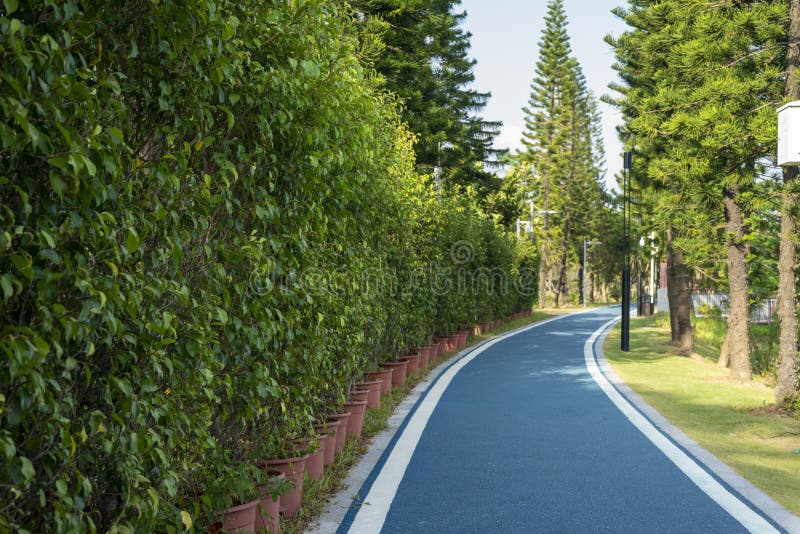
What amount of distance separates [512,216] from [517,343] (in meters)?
20.5

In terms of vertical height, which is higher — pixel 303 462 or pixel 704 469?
pixel 303 462

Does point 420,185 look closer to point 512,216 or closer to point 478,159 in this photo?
point 478,159

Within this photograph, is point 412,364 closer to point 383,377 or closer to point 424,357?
point 424,357

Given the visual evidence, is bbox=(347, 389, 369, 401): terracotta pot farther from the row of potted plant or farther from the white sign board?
the white sign board

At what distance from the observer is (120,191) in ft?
10.2

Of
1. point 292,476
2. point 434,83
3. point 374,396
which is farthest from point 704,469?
point 434,83

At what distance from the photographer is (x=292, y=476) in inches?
230

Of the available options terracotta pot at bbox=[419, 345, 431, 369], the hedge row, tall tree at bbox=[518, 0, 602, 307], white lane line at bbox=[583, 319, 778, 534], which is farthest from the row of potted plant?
tall tree at bbox=[518, 0, 602, 307]

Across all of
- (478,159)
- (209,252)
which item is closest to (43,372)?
(209,252)

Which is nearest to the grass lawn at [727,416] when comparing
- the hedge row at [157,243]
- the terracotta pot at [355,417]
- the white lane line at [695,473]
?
the white lane line at [695,473]

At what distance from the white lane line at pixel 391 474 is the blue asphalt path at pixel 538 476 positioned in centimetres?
4

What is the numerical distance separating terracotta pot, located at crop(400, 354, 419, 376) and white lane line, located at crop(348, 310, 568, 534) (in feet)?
4.58

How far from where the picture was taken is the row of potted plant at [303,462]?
4.76m

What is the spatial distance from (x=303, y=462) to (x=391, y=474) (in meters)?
1.46
